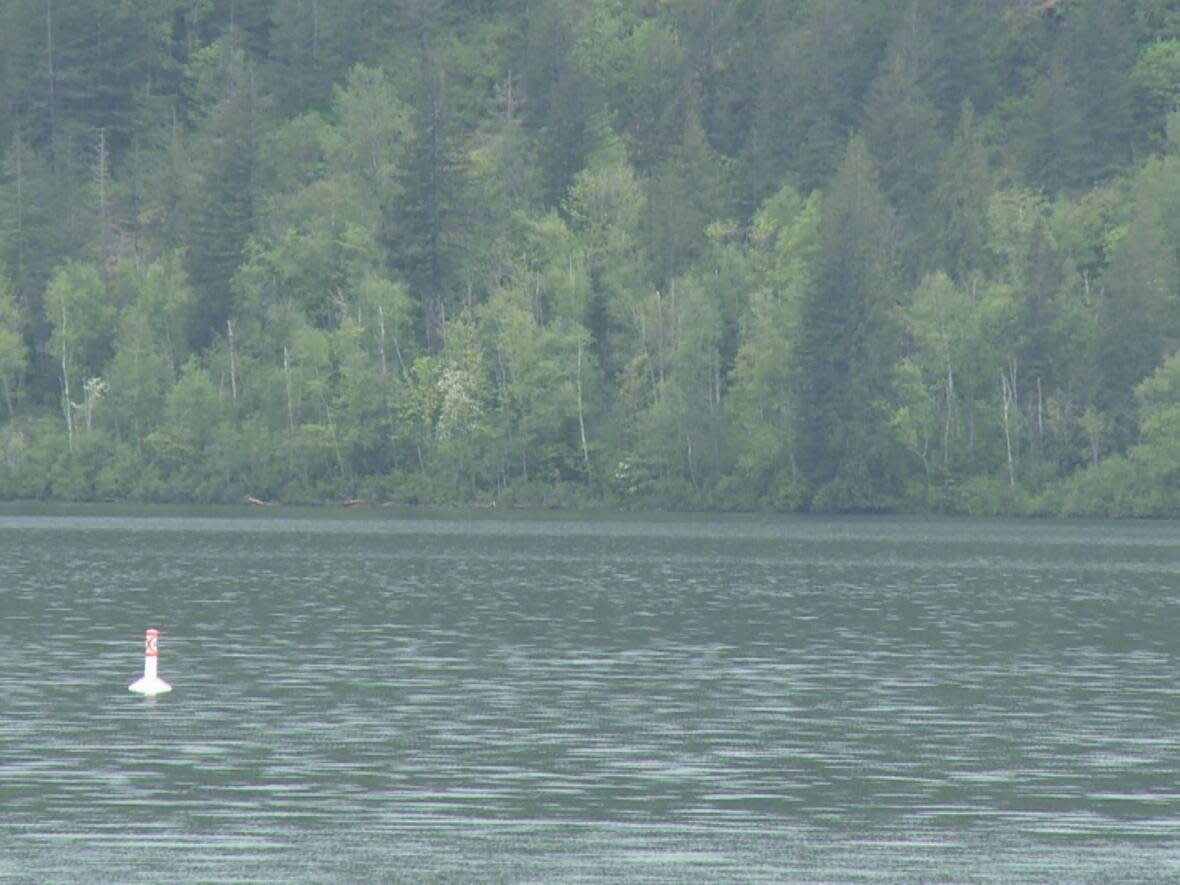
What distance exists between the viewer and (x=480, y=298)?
17038cm

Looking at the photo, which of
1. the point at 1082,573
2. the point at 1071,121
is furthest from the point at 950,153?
the point at 1082,573

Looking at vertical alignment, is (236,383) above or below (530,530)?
above

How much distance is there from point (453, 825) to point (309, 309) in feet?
462

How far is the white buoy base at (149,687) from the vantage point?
45.6 m

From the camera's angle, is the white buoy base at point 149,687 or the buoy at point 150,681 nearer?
the buoy at point 150,681

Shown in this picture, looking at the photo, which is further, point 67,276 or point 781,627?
point 67,276

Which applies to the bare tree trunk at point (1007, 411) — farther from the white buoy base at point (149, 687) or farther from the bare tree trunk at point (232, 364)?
the white buoy base at point (149, 687)

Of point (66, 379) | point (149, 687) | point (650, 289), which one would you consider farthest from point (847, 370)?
point (149, 687)

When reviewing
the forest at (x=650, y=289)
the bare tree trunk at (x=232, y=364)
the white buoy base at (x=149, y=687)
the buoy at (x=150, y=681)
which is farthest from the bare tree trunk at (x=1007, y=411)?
the buoy at (x=150, y=681)

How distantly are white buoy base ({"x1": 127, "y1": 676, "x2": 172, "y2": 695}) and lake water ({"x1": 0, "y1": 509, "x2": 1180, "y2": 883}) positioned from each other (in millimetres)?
822

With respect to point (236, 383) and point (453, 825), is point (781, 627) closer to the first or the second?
point (453, 825)

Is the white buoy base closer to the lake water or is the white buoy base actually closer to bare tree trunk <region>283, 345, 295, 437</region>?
the lake water

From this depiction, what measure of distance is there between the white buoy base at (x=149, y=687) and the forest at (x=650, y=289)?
344ft

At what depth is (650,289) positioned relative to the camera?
162 meters
